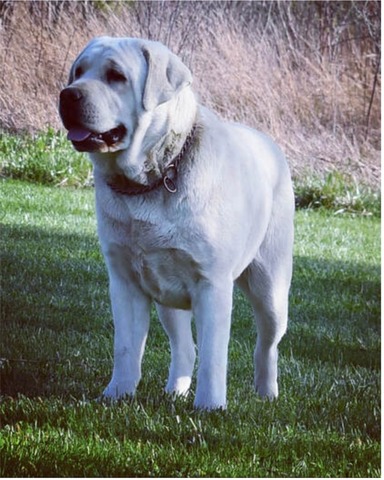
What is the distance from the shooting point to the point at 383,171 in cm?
495

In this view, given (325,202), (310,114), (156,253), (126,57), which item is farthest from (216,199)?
Answer: (325,202)

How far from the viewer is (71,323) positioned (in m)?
3.51

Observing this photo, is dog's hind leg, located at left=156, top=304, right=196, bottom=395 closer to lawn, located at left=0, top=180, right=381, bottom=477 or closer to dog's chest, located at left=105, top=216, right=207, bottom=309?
lawn, located at left=0, top=180, right=381, bottom=477

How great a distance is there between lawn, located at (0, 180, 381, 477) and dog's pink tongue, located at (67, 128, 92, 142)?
671mm

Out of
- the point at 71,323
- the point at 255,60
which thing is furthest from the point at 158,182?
the point at 255,60

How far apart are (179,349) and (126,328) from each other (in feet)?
0.78

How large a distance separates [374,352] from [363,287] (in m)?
0.78

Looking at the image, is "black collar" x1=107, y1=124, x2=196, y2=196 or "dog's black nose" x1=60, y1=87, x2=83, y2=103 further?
"black collar" x1=107, y1=124, x2=196, y2=196

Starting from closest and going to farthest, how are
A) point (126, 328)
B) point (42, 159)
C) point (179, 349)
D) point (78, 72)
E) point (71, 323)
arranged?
1. point (78, 72)
2. point (126, 328)
3. point (179, 349)
4. point (71, 323)
5. point (42, 159)

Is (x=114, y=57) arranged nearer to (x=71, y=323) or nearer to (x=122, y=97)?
(x=122, y=97)

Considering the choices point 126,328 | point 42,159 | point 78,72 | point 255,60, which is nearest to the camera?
point 78,72

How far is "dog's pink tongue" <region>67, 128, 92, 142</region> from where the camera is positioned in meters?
2.67

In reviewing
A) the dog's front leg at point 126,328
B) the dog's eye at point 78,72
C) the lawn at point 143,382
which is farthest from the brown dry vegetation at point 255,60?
the dog's front leg at point 126,328

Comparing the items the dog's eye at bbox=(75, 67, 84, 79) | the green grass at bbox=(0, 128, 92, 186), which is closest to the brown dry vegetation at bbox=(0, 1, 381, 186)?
the green grass at bbox=(0, 128, 92, 186)
